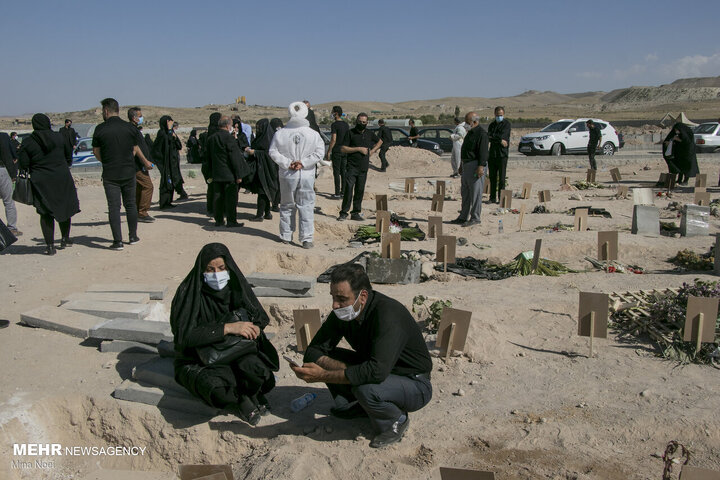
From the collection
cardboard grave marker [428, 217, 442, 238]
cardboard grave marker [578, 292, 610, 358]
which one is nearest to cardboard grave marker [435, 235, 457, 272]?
cardboard grave marker [428, 217, 442, 238]

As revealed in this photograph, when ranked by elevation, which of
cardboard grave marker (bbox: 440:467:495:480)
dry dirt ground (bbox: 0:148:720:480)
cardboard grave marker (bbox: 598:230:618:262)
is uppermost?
cardboard grave marker (bbox: 598:230:618:262)

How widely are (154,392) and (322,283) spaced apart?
2971 mm

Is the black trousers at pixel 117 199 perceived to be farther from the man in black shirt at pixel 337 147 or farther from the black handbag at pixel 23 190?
the man in black shirt at pixel 337 147

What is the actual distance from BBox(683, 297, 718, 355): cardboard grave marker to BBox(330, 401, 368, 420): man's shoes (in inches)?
103

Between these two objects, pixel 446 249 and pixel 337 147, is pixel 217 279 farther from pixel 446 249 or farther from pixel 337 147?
pixel 337 147

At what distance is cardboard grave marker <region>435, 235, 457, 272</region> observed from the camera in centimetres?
676

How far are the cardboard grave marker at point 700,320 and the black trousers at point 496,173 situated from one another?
7.04 m

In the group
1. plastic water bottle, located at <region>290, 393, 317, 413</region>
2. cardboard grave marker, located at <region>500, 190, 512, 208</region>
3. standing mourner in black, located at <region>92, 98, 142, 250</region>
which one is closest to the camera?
plastic water bottle, located at <region>290, 393, 317, 413</region>

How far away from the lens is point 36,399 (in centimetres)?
438

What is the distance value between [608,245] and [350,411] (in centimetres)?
434

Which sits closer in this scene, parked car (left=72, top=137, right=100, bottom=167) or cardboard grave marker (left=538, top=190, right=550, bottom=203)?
cardboard grave marker (left=538, top=190, right=550, bottom=203)

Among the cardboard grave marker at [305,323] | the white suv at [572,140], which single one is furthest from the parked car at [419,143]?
the cardboard grave marker at [305,323]

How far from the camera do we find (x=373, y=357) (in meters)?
3.46

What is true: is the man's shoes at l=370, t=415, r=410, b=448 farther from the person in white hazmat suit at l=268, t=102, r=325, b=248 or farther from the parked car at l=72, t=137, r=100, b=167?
the parked car at l=72, t=137, r=100, b=167
